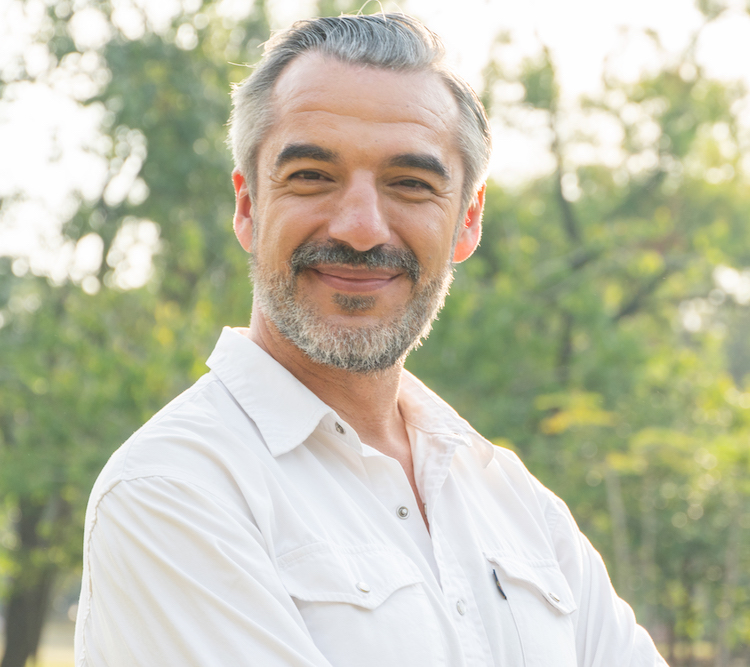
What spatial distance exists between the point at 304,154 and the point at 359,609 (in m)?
0.82

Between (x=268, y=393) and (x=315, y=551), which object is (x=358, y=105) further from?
(x=315, y=551)

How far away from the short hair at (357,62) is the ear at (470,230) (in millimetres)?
69

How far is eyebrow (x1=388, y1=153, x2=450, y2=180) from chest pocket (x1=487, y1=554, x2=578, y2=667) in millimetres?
736

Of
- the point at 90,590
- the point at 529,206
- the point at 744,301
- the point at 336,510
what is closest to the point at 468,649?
the point at 336,510

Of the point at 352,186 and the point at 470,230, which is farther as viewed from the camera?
the point at 470,230

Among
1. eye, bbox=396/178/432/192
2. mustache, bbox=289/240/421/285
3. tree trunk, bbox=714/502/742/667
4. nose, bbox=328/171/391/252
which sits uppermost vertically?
eye, bbox=396/178/432/192

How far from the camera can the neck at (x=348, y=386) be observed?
5.90 feet

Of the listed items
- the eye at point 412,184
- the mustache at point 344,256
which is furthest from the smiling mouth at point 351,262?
the eye at point 412,184

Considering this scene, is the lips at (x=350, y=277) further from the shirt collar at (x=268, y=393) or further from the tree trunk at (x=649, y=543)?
the tree trunk at (x=649, y=543)

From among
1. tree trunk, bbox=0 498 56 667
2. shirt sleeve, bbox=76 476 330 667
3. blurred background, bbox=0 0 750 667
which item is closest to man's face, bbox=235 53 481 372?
shirt sleeve, bbox=76 476 330 667

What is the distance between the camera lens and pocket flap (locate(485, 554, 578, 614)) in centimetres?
166

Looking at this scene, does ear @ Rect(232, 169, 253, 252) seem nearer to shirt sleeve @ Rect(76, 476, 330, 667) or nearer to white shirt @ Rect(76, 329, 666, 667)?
white shirt @ Rect(76, 329, 666, 667)

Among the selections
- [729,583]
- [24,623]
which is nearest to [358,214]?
[729,583]

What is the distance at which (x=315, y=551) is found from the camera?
1.39 metres
